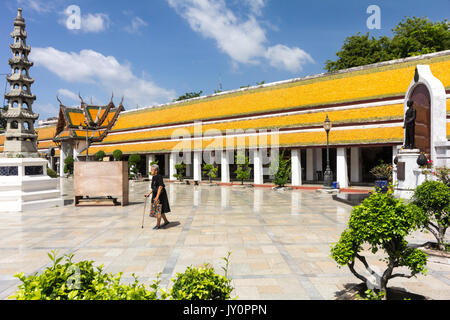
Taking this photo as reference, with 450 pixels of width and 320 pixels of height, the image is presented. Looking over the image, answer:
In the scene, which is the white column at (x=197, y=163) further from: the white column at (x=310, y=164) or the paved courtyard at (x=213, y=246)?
the paved courtyard at (x=213, y=246)

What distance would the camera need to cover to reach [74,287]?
255 cm

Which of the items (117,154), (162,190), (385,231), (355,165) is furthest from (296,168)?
(117,154)

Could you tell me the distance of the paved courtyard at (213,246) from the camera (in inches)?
203

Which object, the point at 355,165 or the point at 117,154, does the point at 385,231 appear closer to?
the point at 355,165

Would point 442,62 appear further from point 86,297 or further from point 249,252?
point 86,297

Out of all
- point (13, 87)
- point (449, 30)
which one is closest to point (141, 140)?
point (13, 87)

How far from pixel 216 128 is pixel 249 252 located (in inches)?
927

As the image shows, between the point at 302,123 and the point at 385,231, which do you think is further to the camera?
the point at 302,123

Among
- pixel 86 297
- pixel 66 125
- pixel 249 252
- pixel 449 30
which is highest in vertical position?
pixel 449 30

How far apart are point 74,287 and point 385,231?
146 inches

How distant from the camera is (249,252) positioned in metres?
6.95

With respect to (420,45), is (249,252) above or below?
below

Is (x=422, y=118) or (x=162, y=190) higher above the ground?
(x=422, y=118)

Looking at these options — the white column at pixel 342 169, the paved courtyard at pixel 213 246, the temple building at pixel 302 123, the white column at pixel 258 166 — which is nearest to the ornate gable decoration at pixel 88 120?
the temple building at pixel 302 123
